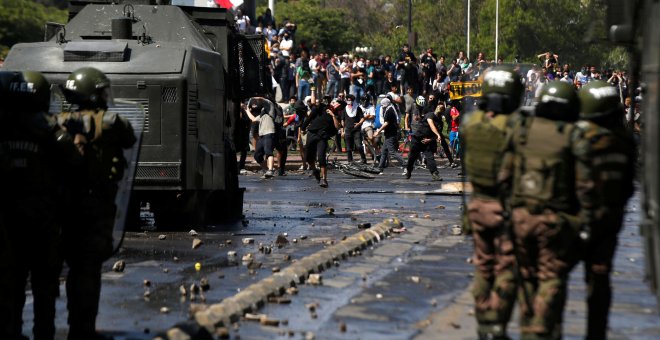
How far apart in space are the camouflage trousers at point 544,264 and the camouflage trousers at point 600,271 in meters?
0.33

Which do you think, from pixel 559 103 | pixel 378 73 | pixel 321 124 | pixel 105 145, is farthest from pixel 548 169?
pixel 378 73

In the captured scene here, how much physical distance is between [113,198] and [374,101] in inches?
1336

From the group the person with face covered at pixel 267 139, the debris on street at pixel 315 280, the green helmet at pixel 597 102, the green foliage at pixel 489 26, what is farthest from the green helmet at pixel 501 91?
the green foliage at pixel 489 26

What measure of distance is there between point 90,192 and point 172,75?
24.9 ft

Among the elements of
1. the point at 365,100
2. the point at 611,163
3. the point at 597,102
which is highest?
the point at 597,102

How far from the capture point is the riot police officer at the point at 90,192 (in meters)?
9.73

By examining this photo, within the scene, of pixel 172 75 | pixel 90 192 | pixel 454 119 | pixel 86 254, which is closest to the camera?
pixel 86 254

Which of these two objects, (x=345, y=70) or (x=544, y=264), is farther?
(x=345, y=70)

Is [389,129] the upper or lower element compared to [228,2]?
lower

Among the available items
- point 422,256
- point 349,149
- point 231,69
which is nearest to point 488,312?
point 422,256

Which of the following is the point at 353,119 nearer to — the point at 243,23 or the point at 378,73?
the point at 243,23

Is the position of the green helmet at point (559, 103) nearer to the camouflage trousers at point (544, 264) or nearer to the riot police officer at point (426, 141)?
the camouflage trousers at point (544, 264)

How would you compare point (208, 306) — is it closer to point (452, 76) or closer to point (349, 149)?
point (349, 149)

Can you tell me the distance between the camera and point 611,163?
9328mm
